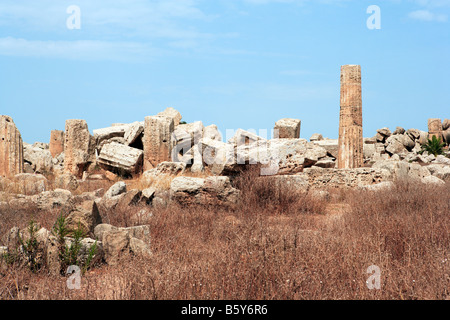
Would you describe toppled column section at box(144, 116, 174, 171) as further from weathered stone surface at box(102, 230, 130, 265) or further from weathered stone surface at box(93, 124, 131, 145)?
weathered stone surface at box(102, 230, 130, 265)

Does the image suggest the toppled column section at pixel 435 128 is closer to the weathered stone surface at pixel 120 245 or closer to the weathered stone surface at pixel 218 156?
the weathered stone surface at pixel 218 156

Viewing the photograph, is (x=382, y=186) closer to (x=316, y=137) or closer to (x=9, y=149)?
(x=9, y=149)

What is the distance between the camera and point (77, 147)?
17094 mm

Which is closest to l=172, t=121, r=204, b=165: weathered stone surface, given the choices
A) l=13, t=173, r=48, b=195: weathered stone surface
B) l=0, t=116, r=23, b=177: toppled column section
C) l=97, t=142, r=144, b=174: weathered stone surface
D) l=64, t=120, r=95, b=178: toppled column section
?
l=97, t=142, r=144, b=174: weathered stone surface

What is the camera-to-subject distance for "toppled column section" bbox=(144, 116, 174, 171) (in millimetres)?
15539

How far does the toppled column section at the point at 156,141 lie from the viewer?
15.5m

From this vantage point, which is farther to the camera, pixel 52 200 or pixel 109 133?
pixel 109 133

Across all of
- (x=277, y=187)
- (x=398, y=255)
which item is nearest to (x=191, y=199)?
(x=277, y=187)

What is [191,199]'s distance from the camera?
30.7ft

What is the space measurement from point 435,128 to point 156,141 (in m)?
23.4

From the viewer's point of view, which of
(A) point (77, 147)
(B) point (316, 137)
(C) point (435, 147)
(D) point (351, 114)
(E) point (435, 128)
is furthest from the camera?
(E) point (435, 128)

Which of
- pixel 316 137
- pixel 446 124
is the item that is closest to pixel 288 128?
pixel 316 137

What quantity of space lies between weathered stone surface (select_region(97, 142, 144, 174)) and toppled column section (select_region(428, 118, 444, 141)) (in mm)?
23717
